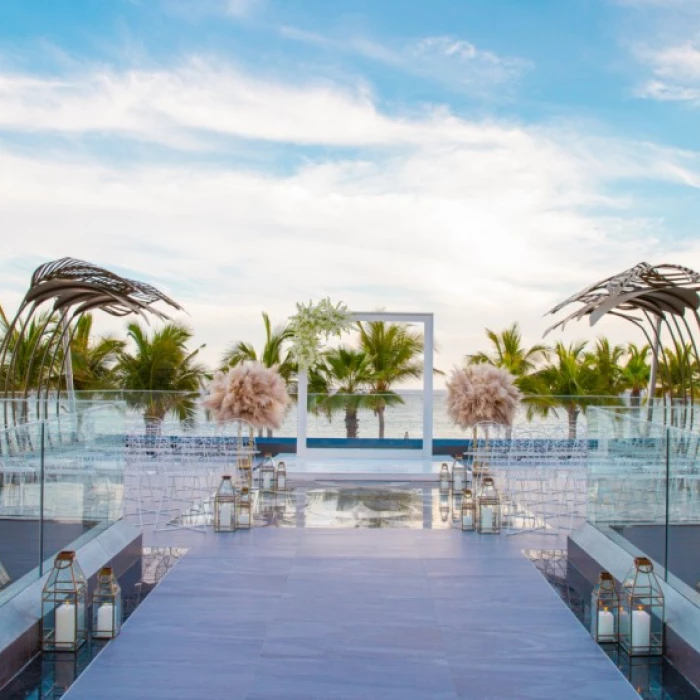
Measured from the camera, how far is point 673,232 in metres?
17.6

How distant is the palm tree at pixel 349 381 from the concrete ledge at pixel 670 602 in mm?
Answer: 8077

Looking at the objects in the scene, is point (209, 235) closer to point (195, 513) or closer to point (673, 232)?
point (673, 232)

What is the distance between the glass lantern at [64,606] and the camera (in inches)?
202

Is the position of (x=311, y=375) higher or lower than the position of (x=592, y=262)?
lower

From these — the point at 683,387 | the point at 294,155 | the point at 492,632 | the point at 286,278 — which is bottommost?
the point at 492,632

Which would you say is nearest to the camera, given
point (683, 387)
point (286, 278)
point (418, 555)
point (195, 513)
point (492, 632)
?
point (492, 632)

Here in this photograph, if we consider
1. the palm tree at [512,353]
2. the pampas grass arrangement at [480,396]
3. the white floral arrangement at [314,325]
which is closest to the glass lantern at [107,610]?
the pampas grass arrangement at [480,396]

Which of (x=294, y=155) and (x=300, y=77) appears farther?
(x=294, y=155)

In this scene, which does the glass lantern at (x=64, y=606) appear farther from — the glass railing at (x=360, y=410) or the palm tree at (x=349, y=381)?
the palm tree at (x=349, y=381)

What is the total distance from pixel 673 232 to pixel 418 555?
1190cm

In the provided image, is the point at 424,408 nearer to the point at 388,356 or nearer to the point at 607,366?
the point at 388,356

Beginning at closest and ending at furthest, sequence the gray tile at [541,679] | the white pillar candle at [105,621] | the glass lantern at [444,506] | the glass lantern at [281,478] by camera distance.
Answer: the gray tile at [541,679] < the white pillar candle at [105,621] < the glass lantern at [444,506] < the glass lantern at [281,478]

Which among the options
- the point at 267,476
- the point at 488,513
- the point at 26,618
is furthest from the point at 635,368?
the point at 26,618

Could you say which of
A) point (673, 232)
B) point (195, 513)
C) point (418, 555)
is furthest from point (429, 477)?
point (673, 232)
